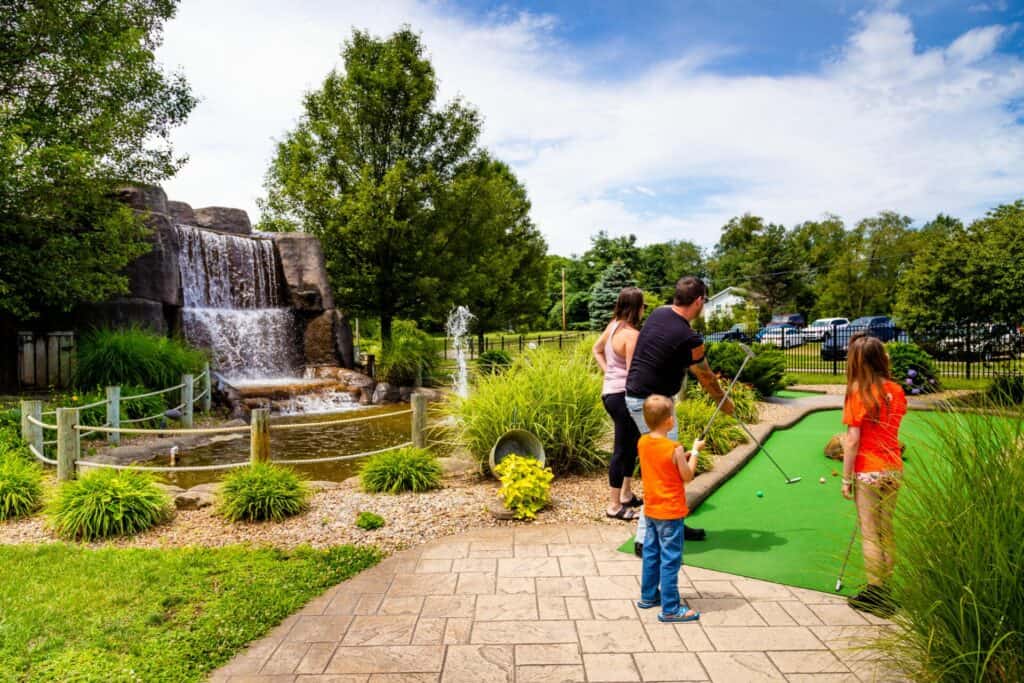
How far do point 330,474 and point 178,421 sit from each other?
15.7 ft

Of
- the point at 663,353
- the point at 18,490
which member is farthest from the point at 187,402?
the point at 663,353

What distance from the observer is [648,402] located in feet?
10.8

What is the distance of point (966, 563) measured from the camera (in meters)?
2.17

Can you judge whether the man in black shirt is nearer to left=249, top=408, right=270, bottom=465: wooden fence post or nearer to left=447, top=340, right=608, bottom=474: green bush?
left=447, top=340, right=608, bottom=474: green bush

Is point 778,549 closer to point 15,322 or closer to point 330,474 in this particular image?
point 330,474

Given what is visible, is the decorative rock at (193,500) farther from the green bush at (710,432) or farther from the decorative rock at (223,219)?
the decorative rock at (223,219)

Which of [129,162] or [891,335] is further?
[891,335]

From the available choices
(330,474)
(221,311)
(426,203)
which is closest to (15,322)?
(221,311)

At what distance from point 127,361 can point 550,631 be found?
10595mm

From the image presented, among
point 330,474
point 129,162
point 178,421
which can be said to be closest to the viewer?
point 330,474

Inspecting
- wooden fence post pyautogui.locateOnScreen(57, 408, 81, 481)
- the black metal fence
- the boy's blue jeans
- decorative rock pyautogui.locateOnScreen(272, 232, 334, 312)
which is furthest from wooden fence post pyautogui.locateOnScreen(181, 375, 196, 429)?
the black metal fence

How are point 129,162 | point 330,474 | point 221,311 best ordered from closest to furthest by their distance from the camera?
point 330,474
point 129,162
point 221,311

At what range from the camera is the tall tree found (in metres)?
17.5

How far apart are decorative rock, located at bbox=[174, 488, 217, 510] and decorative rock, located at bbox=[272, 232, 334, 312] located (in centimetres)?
1232
